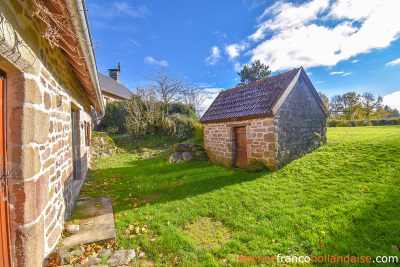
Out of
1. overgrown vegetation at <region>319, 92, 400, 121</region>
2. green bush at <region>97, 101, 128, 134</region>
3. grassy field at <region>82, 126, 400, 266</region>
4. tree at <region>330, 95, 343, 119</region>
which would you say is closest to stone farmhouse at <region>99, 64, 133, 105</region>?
green bush at <region>97, 101, 128, 134</region>

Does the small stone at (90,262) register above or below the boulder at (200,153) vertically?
below

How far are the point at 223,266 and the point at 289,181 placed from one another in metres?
4.05

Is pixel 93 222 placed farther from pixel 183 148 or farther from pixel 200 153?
pixel 183 148

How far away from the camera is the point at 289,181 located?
19.1ft

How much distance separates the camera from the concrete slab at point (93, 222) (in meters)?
2.96

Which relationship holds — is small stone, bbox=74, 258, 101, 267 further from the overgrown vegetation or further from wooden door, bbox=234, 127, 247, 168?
the overgrown vegetation

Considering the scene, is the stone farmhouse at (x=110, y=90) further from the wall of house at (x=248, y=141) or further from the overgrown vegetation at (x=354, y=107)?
the overgrown vegetation at (x=354, y=107)

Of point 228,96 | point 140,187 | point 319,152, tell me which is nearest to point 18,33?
point 140,187

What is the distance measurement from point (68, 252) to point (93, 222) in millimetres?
947

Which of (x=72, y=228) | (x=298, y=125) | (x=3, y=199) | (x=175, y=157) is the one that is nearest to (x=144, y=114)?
(x=175, y=157)

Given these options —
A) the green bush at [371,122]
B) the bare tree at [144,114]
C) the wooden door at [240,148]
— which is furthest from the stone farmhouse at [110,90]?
the green bush at [371,122]

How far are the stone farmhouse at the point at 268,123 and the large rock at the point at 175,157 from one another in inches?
64.5

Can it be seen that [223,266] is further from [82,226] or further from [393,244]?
[393,244]

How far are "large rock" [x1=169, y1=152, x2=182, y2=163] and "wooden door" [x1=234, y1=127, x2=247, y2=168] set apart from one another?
308cm
